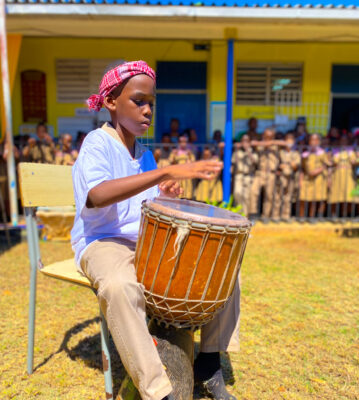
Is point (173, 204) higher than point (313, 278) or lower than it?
higher

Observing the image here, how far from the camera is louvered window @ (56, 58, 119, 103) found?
8.49 meters

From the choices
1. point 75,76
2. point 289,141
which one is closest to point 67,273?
point 289,141

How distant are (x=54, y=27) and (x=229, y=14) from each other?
3.00 meters

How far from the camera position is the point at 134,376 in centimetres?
177

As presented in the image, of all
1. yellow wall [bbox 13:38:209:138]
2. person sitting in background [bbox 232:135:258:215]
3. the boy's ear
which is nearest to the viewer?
the boy's ear

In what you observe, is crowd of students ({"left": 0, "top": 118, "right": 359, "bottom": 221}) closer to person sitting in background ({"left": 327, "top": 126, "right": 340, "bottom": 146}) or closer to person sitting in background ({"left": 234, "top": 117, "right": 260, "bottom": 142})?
person sitting in background ({"left": 234, "top": 117, "right": 260, "bottom": 142})

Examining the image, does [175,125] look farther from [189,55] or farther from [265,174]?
[265,174]

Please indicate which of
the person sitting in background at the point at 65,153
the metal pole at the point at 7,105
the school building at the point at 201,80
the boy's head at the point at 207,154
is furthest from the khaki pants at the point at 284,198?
the metal pole at the point at 7,105

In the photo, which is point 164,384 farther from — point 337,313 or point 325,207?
point 325,207

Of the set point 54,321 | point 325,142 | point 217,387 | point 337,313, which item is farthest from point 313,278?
point 325,142

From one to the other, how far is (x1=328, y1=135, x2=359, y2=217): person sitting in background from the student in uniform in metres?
1.12

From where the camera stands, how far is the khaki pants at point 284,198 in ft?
23.0

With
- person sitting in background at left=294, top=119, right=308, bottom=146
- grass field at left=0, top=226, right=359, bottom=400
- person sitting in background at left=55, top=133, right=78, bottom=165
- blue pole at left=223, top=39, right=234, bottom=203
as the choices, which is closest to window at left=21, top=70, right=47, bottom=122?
person sitting in background at left=55, top=133, right=78, bottom=165

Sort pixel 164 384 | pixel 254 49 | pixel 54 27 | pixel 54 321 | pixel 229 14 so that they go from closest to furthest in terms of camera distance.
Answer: pixel 164 384, pixel 54 321, pixel 229 14, pixel 54 27, pixel 254 49
